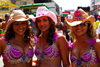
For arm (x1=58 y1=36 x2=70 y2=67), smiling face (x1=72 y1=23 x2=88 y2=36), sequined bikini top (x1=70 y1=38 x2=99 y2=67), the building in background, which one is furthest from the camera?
the building in background

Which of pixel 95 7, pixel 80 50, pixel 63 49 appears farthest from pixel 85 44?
pixel 95 7

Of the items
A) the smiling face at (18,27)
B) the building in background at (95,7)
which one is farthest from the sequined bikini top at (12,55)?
the building in background at (95,7)

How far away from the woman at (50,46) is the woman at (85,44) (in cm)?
19

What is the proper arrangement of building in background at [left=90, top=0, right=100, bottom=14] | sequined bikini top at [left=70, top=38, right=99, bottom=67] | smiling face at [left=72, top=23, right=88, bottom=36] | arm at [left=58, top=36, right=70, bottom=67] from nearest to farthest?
sequined bikini top at [left=70, top=38, right=99, bottom=67] → smiling face at [left=72, top=23, right=88, bottom=36] → arm at [left=58, top=36, right=70, bottom=67] → building in background at [left=90, top=0, right=100, bottom=14]

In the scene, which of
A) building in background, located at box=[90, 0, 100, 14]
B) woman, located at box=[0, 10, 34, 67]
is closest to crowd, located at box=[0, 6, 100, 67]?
woman, located at box=[0, 10, 34, 67]

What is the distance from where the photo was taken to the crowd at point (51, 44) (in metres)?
2.09

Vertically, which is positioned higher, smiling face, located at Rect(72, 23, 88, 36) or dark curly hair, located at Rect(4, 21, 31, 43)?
smiling face, located at Rect(72, 23, 88, 36)

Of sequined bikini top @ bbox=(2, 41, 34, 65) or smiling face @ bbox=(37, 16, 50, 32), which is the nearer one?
sequined bikini top @ bbox=(2, 41, 34, 65)

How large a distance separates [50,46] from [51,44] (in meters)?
0.04

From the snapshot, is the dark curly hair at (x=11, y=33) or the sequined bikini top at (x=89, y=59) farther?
the dark curly hair at (x=11, y=33)

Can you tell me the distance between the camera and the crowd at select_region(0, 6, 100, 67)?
2.09m

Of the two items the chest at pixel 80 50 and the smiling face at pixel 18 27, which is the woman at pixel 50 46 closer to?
the chest at pixel 80 50

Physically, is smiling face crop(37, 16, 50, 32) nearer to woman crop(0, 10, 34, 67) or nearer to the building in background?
woman crop(0, 10, 34, 67)

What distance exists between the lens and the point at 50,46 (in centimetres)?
228
